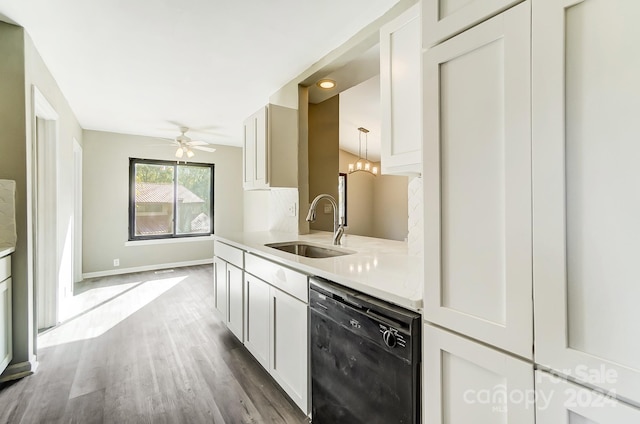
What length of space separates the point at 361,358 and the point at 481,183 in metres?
0.82

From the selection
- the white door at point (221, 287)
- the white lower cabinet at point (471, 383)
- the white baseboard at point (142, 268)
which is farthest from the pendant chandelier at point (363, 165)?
the white lower cabinet at point (471, 383)

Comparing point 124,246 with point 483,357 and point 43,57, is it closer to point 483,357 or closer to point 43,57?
point 43,57

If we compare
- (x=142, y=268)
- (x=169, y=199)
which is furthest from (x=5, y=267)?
(x=169, y=199)

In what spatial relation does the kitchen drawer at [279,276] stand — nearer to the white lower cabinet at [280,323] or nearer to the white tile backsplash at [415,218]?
the white lower cabinet at [280,323]

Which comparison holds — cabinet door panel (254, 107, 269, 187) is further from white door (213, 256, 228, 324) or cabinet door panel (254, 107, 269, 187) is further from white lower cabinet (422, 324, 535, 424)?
white lower cabinet (422, 324, 535, 424)

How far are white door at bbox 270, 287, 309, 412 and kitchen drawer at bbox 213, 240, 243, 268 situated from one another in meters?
0.60

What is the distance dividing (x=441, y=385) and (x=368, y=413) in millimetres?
401

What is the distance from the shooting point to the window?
5031 millimetres

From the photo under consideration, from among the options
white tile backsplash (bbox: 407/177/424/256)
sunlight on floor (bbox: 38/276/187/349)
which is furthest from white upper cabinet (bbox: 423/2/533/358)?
sunlight on floor (bbox: 38/276/187/349)

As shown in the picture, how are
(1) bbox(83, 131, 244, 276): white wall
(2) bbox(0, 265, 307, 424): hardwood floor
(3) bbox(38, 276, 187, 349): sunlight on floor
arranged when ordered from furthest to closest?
(1) bbox(83, 131, 244, 276): white wall < (3) bbox(38, 276, 187, 349): sunlight on floor < (2) bbox(0, 265, 307, 424): hardwood floor

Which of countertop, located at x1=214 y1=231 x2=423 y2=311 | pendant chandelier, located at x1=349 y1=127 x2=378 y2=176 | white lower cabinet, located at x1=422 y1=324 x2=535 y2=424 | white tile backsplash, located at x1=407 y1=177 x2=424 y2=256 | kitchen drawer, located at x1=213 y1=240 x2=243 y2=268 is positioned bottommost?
white lower cabinet, located at x1=422 y1=324 x2=535 y2=424

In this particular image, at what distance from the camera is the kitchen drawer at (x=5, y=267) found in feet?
6.00

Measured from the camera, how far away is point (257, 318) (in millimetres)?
2035

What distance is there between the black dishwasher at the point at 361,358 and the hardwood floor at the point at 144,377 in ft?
1.57
